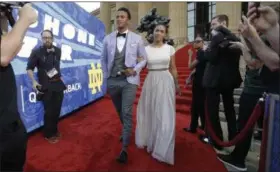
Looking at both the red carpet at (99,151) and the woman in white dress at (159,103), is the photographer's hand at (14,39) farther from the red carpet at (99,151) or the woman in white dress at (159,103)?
the woman in white dress at (159,103)

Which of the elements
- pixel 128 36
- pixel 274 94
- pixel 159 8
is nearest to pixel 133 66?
pixel 128 36

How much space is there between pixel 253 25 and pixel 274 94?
0.32 metres

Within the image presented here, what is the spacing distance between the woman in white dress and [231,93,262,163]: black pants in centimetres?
44

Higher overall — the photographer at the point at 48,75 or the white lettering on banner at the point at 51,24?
the white lettering on banner at the point at 51,24

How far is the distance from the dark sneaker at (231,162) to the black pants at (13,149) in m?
1.34

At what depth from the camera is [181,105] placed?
224cm

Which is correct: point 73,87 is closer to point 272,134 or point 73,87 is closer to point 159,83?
point 159,83

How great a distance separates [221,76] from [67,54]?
1.17m

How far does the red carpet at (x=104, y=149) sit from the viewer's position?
5.57 feet

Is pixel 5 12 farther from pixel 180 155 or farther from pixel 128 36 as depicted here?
pixel 180 155

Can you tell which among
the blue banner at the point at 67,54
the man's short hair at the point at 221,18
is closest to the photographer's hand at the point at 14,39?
the blue banner at the point at 67,54

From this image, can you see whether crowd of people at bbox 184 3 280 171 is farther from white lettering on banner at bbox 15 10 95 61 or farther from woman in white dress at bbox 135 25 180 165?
white lettering on banner at bbox 15 10 95 61

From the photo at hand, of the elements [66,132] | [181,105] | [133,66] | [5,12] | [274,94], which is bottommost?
[66,132]

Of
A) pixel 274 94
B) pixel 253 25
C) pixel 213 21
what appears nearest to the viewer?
pixel 253 25
